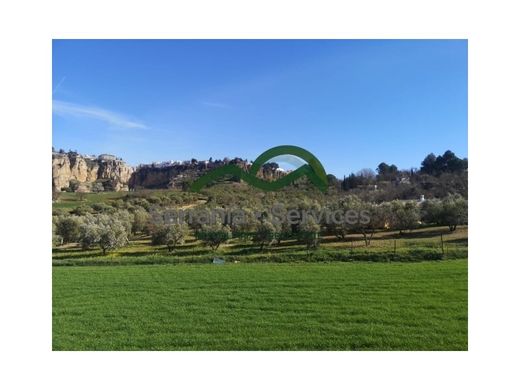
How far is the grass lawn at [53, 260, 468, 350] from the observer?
7.21 metres

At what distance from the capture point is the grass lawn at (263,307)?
721 centimetres

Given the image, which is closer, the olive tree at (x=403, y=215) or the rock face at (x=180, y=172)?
the rock face at (x=180, y=172)

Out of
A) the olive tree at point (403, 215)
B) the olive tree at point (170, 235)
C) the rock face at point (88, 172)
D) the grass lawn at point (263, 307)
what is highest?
the rock face at point (88, 172)

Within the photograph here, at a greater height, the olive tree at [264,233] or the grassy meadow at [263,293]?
the olive tree at [264,233]

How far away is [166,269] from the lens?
8.47 metres

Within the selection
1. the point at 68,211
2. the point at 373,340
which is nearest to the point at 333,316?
the point at 373,340

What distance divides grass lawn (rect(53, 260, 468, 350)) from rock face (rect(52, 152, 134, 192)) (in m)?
1.71

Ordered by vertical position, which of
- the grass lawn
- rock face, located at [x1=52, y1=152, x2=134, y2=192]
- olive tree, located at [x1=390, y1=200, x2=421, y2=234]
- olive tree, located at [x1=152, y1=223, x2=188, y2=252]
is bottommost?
the grass lawn

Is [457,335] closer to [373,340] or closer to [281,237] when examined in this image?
[373,340]

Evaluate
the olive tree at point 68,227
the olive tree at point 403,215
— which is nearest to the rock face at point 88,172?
the olive tree at point 68,227

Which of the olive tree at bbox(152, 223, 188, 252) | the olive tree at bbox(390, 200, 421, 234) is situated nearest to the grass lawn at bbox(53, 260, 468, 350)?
the olive tree at bbox(152, 223, 188, 252)

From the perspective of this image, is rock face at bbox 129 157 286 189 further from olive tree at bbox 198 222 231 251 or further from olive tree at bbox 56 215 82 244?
olive tree at bbox 56 215 82 244

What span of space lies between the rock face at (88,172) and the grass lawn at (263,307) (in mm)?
1708

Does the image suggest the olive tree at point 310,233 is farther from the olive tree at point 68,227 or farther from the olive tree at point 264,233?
the olive tree at point 68,227
